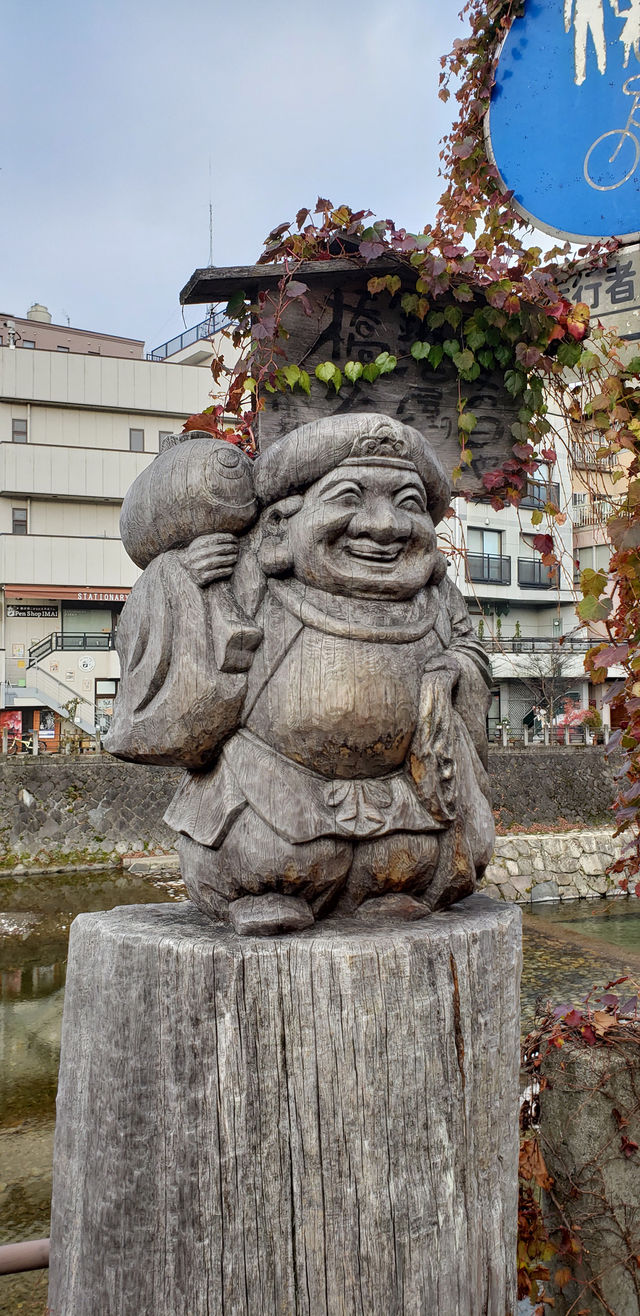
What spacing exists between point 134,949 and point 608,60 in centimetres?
271

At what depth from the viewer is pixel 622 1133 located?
288 cm

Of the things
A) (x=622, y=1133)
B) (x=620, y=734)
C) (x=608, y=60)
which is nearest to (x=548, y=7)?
(x=608, y=60)

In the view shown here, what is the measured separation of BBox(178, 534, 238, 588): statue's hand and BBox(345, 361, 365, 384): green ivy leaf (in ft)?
3.02

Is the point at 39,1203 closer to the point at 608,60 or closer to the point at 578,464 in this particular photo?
the point at 578,464

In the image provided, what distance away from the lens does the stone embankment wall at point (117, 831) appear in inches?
520

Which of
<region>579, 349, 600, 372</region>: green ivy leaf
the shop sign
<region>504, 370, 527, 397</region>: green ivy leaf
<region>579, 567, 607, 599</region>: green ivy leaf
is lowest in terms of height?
<region>579, 567, 607, 599</region>: green ivy leaf

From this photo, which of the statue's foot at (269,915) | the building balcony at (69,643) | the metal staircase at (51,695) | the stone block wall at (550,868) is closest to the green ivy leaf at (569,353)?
the statue's foot at (269,915)

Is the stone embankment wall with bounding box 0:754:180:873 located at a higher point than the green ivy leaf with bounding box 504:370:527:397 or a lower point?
lower

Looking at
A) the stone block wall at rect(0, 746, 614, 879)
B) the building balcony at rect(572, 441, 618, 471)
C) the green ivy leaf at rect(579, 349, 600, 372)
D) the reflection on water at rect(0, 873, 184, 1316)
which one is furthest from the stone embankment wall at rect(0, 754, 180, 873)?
the green ivy leaf at rect(579, 349, 600, 372)

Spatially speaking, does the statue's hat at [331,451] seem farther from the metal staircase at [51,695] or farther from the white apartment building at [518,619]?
the white apartment building at [518,619]

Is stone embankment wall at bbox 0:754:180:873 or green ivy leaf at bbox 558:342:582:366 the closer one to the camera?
green ivy leaf at bbox 558:342:582:366

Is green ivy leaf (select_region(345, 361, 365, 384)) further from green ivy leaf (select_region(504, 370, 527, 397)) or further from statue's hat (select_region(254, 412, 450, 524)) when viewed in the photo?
statue's hat (select_region(254, 412, 450, 524))

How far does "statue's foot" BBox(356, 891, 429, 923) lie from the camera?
220 centimetres

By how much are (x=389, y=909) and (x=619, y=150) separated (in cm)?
217
